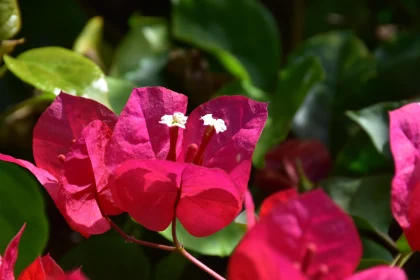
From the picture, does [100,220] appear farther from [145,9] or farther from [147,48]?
[145,9]

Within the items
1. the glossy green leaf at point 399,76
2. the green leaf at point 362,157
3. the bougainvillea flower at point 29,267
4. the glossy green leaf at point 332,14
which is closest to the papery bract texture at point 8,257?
the bougainvillea flower at point 29,267

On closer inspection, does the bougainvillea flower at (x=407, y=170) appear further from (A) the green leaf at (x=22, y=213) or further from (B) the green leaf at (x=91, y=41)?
(B) the green leaf at (x=91, y=41)

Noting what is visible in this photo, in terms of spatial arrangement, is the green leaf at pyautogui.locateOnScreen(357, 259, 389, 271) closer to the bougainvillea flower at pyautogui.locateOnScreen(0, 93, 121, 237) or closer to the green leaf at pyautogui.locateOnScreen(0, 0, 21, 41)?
the bougainvillea flower at pyautogui.locateOnScreen(0, 93, 121, 237)

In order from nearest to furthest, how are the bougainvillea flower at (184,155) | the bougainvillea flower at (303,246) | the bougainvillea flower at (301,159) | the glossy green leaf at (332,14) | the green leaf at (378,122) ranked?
the bougainvillea flower at (303,246) → the bougainvillea flower at (184,155) → the green leaf at (378,122) → the bougainvillea flower at (301,159) → the glossy green leaf at (332,14)

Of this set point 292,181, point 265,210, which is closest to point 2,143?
point 292,181

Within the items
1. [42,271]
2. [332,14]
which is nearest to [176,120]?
[42,271]

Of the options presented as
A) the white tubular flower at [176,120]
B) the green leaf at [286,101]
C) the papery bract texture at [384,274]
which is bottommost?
the green leaf at [286,101]
